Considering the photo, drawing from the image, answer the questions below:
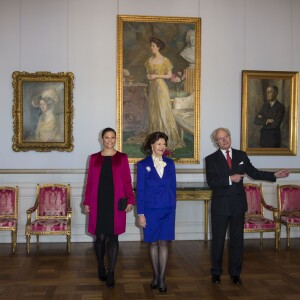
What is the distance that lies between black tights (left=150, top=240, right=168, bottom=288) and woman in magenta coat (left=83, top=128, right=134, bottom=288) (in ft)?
1.31

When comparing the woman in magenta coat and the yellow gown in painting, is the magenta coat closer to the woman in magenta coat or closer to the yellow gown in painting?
the woman in magenta coat

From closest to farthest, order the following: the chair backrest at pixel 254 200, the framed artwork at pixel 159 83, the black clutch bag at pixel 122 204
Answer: the black clutch bag at pixel 122 204 < the chair backrest at pixel 254 200 < the framed artwork at pixel 159 83

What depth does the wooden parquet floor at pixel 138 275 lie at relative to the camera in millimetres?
4484

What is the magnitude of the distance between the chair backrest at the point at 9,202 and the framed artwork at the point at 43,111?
739 mm

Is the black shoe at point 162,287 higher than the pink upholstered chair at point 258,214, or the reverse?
the pink upholstered chair at point 258,214

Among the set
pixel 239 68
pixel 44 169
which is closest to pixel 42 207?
pixel 44 169

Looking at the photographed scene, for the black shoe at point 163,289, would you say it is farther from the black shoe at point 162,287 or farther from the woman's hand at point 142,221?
the woman's hand at point 142,221

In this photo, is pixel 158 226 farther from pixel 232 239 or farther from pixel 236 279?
pixel 236 279

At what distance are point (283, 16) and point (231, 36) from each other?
103 cm

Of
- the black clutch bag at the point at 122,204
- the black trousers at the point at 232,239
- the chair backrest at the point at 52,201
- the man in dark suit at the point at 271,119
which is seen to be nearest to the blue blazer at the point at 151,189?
the black clutch bag at the point at 122,204

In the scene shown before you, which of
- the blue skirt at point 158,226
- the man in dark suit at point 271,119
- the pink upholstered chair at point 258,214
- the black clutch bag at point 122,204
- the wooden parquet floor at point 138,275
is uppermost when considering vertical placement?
the man in dark suit at point 271,119

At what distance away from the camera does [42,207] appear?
6996mm

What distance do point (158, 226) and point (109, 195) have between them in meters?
0.64

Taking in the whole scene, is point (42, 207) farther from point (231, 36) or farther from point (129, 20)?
point (231, 36)
